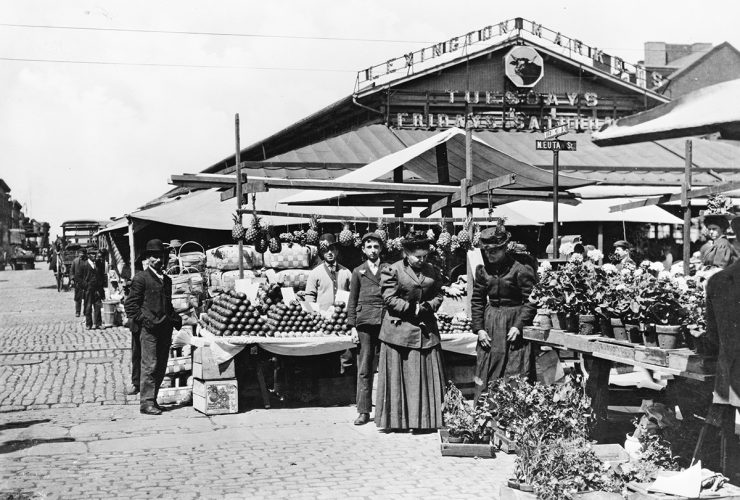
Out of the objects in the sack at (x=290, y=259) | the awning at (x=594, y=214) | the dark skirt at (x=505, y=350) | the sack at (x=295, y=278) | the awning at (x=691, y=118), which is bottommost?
the dark skirt at (x=505, y=350)

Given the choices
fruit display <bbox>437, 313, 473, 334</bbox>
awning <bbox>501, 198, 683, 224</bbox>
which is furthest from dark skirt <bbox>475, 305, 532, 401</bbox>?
awning <bbox>501, 198, 683, 224</bbox>

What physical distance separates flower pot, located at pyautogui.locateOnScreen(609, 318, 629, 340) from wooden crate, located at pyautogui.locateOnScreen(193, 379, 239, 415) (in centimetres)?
449

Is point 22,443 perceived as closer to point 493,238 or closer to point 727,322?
point 493,238

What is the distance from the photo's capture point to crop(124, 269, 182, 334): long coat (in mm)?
9156

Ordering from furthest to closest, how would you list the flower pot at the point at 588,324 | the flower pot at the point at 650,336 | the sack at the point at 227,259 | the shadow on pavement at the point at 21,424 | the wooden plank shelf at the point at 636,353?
the sack at the point at 227,259 → the shadow on pavement at the point at 21,424 → the flower pot at the point at 588,324 → the flower pot at the point at 650,336 → the wooden plank shelf at the point at 636,353

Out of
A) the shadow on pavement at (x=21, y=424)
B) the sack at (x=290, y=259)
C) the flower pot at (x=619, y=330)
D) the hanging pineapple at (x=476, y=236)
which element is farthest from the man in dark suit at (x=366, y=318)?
the sack at (x=290, y=259)

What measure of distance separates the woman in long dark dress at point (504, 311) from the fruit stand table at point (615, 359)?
0.50 ft

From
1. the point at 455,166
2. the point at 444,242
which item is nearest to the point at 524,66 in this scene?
the point at 455,166

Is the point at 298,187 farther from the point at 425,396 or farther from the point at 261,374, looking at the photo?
the point at 425,396

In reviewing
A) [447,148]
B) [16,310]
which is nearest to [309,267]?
[447,148]

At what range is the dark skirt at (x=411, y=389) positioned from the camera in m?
7.84

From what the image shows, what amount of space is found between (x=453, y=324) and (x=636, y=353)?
4.10 meters

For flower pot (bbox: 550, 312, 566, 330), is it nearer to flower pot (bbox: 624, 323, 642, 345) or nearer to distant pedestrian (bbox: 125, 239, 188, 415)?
flower pot (bbox: 624, 323, 642, 345)

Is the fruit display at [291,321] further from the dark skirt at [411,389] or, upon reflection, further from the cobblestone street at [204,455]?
the dark skirt at [411,389]
